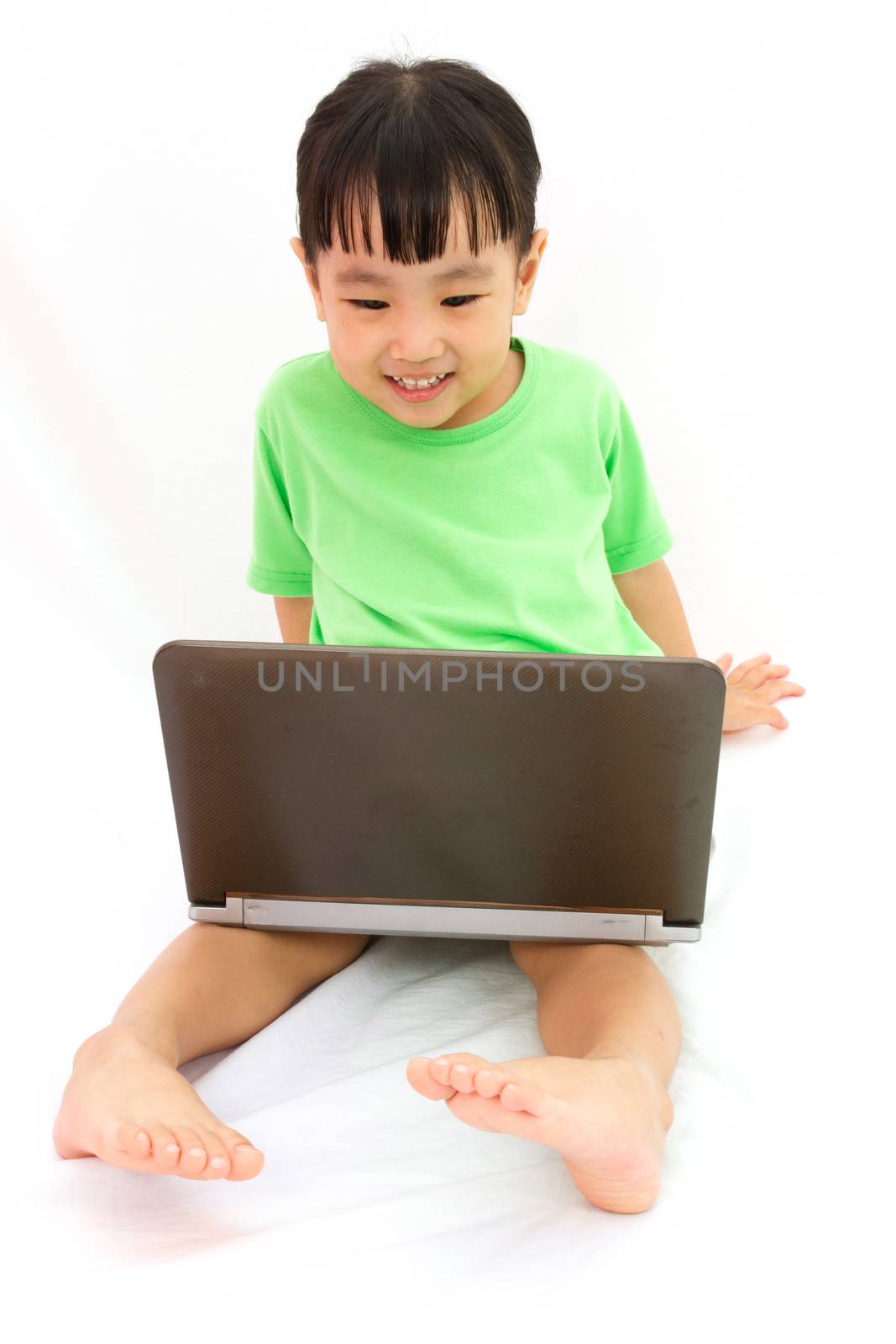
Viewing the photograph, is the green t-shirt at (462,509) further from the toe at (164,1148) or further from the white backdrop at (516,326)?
the toe at (164,1148)

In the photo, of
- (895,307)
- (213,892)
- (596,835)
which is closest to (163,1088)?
(213,892)

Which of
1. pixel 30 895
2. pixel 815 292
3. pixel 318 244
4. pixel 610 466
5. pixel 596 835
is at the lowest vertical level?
pixel 30 895

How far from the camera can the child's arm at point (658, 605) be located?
129 centimetres

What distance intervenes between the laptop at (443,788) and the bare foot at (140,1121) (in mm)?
170

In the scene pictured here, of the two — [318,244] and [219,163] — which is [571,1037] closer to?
[318,244]

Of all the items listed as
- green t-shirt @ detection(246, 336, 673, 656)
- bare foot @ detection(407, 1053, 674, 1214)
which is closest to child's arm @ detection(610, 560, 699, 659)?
green t-shirt @ detection(246, 336, 673, 656)

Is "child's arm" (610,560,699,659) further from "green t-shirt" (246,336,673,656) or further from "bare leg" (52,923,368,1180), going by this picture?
"bare leg" (52,923,368,1180)

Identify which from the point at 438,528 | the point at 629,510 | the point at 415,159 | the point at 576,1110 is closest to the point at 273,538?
the point at 438,528

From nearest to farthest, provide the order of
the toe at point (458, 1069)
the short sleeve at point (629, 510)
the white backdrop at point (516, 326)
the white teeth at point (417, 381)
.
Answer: the toe at point (458, 1069)
the white teeth at point (417, 381)
the short sleeve at point (629, 510)
the white backdrop at point (516, 326)

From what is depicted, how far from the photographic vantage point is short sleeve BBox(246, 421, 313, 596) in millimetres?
1207

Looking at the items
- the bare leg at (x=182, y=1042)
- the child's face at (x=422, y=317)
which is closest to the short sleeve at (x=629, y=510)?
the child's face at (x=422, y=317)

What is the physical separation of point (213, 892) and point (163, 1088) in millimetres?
203

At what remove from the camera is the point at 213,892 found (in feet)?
3.35

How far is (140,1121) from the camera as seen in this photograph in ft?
2.66
